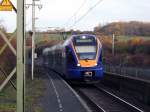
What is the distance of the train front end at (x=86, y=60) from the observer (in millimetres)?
35531

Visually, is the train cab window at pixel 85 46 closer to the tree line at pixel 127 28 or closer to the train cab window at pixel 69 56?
the train cab window at pixel 69 56

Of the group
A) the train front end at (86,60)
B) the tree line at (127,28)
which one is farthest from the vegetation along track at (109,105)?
the tree line at (127,28)

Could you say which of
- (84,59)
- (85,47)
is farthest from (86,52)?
(84,59)

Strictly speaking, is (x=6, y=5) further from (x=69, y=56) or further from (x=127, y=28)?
(x=127, y=28)

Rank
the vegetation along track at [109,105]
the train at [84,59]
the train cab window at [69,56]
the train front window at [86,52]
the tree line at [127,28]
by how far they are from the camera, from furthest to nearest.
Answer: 1. the tree line at [127,28]
2. the train cab window at [69,56]
3. the train front window at [86,52]
4. the train at [84,59]
5. the vegetation along track at [109,105]

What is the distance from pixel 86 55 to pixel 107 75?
19.4ft

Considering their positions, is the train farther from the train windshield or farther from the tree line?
the tree line

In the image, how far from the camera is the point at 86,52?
36.1m

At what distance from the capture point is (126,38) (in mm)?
100625

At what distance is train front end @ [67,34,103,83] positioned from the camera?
117ft

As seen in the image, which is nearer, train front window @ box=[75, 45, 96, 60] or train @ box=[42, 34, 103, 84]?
train @ box=[42, 34, 103, 84]

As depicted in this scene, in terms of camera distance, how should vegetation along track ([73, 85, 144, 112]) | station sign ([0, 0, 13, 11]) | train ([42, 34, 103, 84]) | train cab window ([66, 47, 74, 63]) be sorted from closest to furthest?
station sign ([0, 0, 13, 11])
vegetation along track ([73, 85, 144, 112])
train ([42, 34, 103, 84])
train cab window ([66, 47, 74, 63])

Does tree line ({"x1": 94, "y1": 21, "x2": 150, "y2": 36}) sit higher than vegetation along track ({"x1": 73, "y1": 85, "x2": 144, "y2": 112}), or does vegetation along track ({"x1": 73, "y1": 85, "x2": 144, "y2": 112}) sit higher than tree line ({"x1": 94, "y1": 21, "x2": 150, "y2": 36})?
tree line ({"x1": 94, "y1": 21, "x2": 150, "y2": 36})

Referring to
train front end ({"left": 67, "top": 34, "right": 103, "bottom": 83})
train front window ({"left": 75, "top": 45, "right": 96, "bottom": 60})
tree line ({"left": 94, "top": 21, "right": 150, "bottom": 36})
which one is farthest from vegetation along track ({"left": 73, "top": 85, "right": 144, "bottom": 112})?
tree line ({"left": 94, "top": 21, "right": 150, "bottom": 36})
